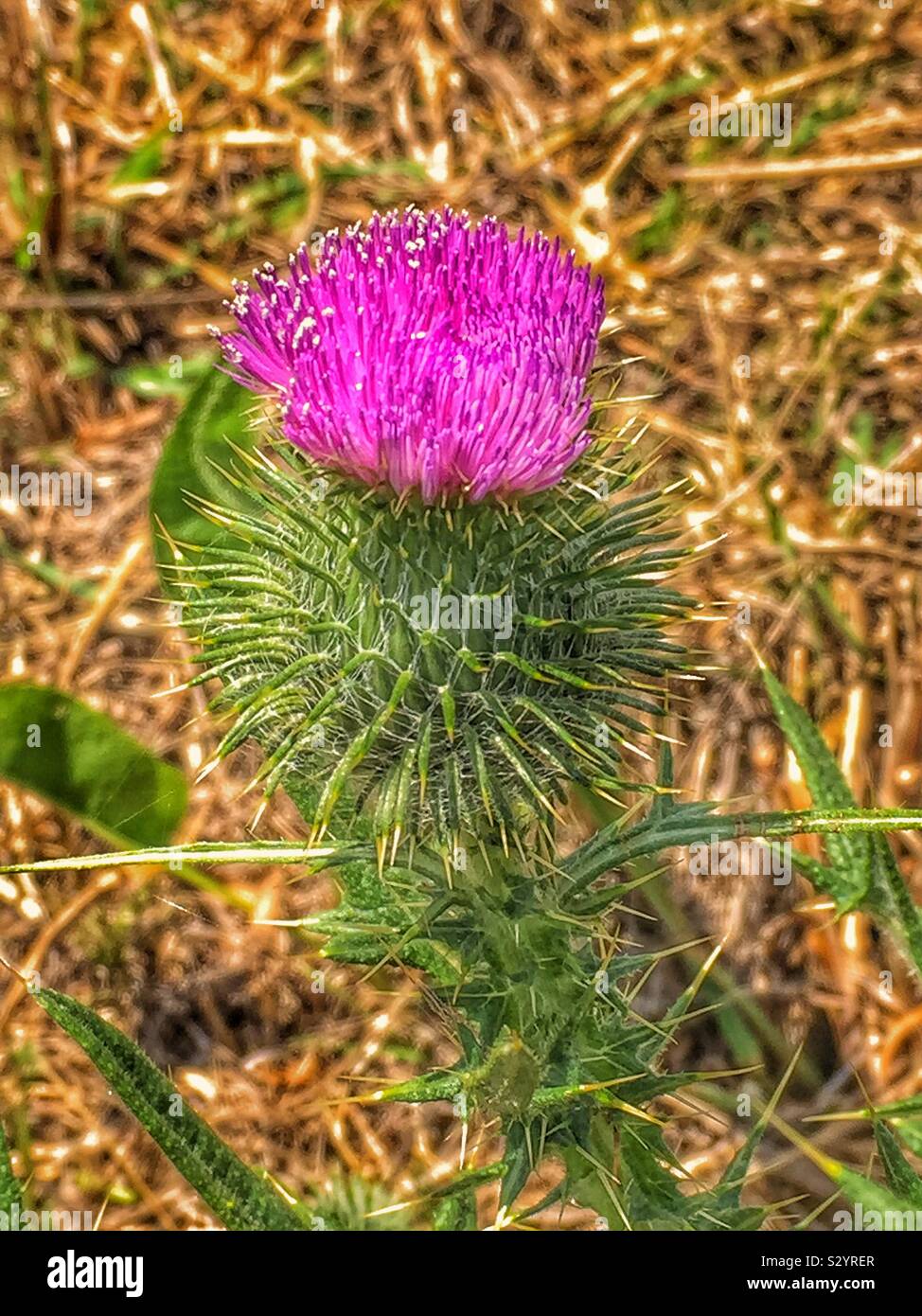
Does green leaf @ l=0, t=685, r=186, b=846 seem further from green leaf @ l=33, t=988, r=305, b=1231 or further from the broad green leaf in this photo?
the broad green leaf

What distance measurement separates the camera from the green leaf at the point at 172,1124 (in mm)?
2111

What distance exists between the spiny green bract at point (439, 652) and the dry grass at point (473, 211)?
1623 mm

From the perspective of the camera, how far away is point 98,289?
502 centimetres

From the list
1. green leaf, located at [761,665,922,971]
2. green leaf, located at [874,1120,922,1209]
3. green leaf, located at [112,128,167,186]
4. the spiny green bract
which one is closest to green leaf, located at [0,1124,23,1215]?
the spiny green bract

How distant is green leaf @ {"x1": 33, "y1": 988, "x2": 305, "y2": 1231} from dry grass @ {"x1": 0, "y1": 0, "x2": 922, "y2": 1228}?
138 centimetres

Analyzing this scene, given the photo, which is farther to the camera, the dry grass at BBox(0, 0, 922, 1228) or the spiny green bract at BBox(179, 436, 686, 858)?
the dry grass at BBox(0, 0, 922, 1228)

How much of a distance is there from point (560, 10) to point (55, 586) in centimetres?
277

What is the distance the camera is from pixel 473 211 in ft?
16.3

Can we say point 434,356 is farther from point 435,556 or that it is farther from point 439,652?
point 439,652

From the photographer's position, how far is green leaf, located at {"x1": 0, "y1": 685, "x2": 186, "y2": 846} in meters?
3.16

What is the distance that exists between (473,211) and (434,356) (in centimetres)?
309

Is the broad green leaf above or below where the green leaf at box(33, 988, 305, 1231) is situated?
above

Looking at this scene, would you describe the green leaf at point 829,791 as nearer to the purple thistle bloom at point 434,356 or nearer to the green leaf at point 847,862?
the green leaf at point 847,862

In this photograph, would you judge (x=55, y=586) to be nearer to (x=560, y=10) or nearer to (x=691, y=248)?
(x=691, y=248)
